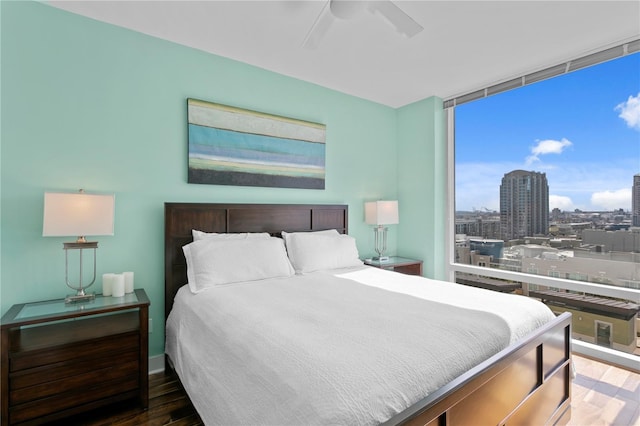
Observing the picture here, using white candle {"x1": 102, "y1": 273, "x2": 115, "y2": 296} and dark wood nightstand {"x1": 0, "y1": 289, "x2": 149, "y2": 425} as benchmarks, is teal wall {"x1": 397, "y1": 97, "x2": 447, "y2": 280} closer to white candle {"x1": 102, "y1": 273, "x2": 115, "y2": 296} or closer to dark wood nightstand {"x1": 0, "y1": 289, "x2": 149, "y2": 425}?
dark wood nightstand {"x1": 0, "y1": 289, "x2": 149, "y2": 425}

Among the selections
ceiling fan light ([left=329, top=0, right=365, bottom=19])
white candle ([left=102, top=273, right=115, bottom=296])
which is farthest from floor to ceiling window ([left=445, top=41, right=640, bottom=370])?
white candle ([left=102, top=273, right=115, bottom=296])

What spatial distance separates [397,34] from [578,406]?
2929 mm

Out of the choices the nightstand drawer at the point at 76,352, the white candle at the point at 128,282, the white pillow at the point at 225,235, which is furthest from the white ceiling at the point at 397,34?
the nightstand drawer at the point at 76,352

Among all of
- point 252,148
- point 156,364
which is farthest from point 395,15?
point 156,364

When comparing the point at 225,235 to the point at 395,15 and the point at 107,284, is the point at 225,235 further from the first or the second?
the point at 395,15

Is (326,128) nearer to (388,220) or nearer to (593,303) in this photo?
(388,220)

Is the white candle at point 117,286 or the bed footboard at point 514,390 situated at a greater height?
the white candle at point 117,286

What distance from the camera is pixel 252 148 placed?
9.98ft

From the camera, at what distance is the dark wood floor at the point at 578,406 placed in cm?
192

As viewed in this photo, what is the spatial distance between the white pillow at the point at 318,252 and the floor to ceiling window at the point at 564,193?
169 cm

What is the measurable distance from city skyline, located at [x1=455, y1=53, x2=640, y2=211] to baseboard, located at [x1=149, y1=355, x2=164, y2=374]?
3.59 meters

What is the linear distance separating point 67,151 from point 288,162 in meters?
1.80

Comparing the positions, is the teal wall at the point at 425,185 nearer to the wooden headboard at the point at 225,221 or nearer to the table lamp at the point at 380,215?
the table lamp at the point at 380,215

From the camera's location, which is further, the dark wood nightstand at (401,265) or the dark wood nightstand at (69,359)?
the dark wood nightstand at (401,265)
